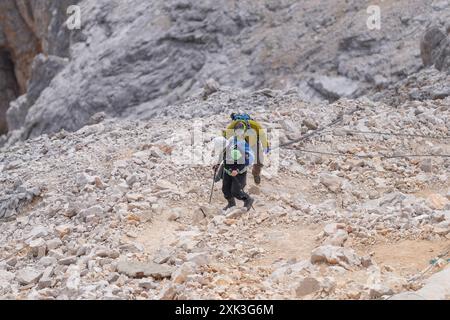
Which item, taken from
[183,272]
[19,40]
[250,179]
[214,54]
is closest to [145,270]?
[183,272]

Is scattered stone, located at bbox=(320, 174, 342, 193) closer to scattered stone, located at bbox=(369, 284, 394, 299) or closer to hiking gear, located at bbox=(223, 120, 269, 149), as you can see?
hiking gear, located at bbox=(223, 120, 269, 149)

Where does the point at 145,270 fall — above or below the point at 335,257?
above

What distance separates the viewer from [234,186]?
8.71 metres

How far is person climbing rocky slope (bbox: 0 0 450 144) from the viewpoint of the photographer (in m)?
18.0

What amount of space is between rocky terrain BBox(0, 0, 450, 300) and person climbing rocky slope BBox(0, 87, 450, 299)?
30 mm

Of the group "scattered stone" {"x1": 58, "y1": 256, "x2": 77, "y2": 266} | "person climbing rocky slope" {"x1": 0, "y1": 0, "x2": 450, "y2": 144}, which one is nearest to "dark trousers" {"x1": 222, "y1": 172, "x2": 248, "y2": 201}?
"scattered stone" {"x1": 58, "y1": 256, "x2": 77, "y2": 266}

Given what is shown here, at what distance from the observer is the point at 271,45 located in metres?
20.1

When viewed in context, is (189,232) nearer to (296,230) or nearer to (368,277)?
(296,230)

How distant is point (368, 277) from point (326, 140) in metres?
5.15

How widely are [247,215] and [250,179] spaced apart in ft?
4.85

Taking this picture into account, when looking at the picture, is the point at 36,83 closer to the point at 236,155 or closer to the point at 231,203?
the point at 231,203

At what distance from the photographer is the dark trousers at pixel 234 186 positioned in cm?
870

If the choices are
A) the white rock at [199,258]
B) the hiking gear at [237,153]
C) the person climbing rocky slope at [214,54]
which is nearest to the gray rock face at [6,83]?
the person climbing rocky slope at [214,54]

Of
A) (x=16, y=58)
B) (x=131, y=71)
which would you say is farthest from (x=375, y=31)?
(x=16, y=58)
